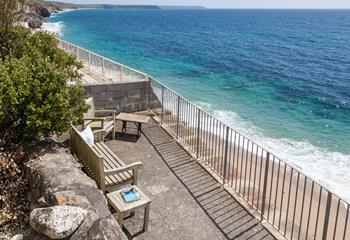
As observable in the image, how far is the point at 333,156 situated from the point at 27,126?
39.7 ft

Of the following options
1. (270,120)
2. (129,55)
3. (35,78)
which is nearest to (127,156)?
(35,78)

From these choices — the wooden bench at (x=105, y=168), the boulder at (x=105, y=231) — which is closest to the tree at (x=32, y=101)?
the wooden bench at (x=105, y=168)

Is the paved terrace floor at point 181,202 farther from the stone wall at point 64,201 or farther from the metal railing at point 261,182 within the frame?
the stone wall at point 64,201

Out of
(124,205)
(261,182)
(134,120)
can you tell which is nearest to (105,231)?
(124,205)

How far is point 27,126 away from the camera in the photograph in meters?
6.54

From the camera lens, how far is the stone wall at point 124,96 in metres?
11.8

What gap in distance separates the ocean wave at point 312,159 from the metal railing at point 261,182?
4.19 ft

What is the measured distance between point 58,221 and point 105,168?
9.57 feet

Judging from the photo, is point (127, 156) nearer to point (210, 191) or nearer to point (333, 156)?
point (210, 191)

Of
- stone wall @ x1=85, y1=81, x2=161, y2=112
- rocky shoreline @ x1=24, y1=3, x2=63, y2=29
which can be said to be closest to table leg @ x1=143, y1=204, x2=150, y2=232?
stone wall @ x1=85, y1=81, x2=161, y2=112

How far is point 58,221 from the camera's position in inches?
162

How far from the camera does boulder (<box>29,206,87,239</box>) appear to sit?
4.07m

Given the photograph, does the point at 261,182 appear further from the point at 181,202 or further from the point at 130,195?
the point at 130,195

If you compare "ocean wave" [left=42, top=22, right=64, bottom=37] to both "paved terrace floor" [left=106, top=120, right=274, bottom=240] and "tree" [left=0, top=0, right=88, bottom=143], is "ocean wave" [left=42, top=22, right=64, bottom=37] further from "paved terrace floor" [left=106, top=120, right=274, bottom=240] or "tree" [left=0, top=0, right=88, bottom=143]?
"tree" [left=0, top=0, right=88, bottom=143]
